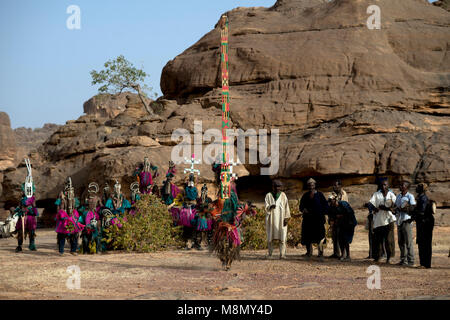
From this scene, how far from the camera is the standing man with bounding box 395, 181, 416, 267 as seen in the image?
11.8 metres

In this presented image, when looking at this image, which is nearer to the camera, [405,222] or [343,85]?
[405,222]

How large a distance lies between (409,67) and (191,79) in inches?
414

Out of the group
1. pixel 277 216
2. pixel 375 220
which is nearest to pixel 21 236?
pixel 277 216

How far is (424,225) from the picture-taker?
37.5 ft

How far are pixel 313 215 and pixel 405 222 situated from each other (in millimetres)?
2193

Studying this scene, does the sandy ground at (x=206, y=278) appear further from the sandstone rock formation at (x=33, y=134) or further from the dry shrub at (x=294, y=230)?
the sandstone rock formation at (x=33, y=134)

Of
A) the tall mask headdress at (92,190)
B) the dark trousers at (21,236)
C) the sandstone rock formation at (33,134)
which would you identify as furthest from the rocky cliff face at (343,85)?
the sandstone rock formation at (33,134)

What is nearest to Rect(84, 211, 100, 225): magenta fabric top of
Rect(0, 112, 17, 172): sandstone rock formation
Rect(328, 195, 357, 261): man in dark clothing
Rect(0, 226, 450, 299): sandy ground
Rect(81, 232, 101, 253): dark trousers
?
Rect(81, 232, 101, 253): dark trousers

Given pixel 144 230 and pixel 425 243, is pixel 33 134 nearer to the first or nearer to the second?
pixel 144 230

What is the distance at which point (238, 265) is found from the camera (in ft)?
39.3

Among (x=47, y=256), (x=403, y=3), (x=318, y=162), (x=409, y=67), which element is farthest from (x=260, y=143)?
(x=47, y=256)

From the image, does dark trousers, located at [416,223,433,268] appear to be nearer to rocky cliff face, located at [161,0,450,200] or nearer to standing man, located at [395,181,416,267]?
standing man, located at [395,181,416,267]

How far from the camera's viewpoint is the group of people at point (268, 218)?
36.4 feet
